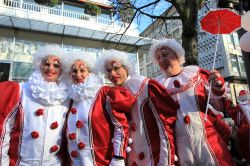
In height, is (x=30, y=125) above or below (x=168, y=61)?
below

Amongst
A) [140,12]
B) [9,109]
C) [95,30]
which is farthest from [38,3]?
[9,109]

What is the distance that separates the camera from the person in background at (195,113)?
2371 mm

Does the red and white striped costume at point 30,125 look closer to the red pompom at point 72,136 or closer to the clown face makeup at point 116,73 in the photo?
the red pompom at point 72,136

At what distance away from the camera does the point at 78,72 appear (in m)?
2.70

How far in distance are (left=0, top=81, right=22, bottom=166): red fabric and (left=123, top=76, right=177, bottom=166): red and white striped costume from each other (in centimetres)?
104

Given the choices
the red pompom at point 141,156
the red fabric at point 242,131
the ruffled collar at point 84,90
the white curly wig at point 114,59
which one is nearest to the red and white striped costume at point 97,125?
the ruffled collar at point 84,90

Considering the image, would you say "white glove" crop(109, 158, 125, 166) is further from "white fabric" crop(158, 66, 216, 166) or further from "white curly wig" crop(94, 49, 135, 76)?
"white curly wig" crop(94, 49, 135, 76)

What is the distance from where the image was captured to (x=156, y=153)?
245 centimetres

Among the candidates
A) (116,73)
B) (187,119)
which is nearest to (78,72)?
(116,73)

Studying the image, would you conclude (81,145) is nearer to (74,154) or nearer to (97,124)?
(74,154)

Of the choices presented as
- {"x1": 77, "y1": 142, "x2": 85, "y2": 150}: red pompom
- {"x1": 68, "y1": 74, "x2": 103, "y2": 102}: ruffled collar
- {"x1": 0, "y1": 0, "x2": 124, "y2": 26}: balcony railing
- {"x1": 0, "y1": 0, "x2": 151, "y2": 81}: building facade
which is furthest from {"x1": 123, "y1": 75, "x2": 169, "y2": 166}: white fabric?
{"x1": 0, "y1": 0, "x2": 124, "y2": 26}: balcony railing

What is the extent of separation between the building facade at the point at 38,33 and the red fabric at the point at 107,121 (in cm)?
1083

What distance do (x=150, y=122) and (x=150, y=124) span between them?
0.02 metres

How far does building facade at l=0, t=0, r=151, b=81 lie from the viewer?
580 inches
